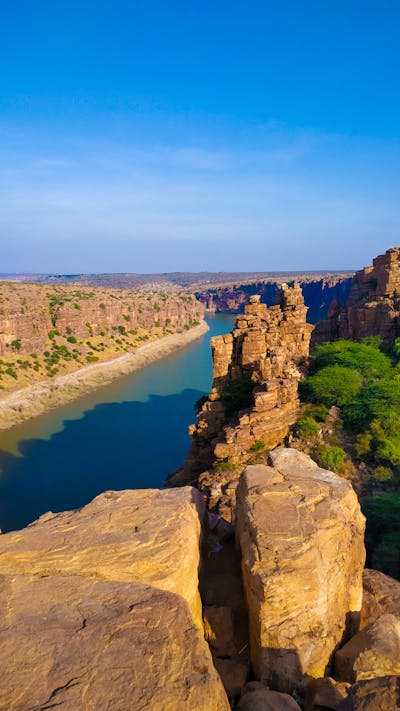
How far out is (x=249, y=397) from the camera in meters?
17.4

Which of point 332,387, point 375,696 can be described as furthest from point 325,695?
point 332,387

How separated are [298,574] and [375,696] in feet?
6.62

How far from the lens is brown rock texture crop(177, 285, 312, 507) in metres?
14.5

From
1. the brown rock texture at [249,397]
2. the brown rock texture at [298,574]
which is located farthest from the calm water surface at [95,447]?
the brown rock texture at [298,574]

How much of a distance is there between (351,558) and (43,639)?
13.6 feet

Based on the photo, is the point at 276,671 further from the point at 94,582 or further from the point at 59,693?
the point at 59,693

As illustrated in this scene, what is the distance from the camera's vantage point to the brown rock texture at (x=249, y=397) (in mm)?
14454

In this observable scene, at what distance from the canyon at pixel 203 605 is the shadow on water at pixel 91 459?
62.7 feet

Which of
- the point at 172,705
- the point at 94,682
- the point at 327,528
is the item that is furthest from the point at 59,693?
the point at 327,528

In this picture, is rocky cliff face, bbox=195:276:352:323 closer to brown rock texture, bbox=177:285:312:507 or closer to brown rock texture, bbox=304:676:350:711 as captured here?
brown rock texture, bbox=177:285:312:507

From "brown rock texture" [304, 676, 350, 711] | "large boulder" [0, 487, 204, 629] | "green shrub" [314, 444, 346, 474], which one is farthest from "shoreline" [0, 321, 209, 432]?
"brown rock texture" [304, 676, 350, 711]

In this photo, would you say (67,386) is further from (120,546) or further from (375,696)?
(375,696)

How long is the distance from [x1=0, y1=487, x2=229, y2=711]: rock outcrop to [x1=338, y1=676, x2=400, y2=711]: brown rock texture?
3.50ft

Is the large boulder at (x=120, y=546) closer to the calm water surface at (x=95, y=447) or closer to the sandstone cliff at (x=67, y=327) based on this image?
the calm water surface at (x=95, y=447)
